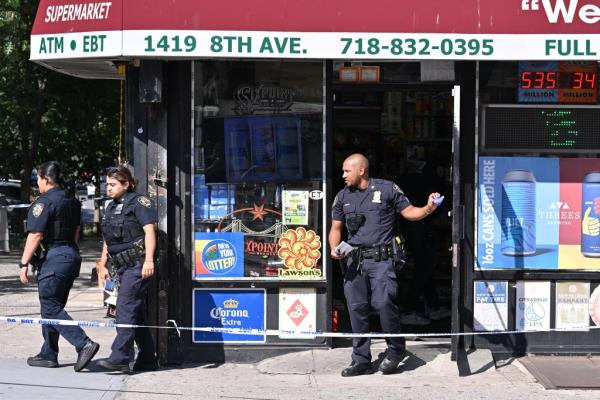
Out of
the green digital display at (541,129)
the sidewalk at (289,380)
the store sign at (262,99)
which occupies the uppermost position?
the store sign at (262,99)

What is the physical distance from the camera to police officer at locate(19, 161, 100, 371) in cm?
802

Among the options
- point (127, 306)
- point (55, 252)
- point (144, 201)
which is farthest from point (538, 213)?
point (55, 252)

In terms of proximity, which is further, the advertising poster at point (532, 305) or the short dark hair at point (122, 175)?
the advertising poster at point (532, 305)

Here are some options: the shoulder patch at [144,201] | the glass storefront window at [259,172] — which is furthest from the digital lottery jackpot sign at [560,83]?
the shoulder patch at [144,201]

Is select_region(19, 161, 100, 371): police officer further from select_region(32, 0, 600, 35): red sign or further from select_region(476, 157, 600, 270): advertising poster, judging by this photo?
select_region(476, 157, 600, 270): advertising poster

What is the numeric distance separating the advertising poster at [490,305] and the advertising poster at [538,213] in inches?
6.8

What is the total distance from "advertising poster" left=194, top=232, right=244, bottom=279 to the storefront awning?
5.67 ft

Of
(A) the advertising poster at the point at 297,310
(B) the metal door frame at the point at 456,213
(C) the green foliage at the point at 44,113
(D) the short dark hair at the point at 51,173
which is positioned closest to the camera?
(B) the metal door frame at the point at 456,213

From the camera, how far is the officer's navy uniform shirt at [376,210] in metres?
8.03

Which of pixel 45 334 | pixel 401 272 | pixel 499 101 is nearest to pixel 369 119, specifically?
pixel 401 272

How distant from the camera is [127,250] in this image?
8000 mm

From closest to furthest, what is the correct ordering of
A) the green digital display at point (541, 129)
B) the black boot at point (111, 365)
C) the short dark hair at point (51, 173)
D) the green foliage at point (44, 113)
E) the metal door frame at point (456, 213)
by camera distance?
the metal door frame at point (456, 213) → the black boot at point (111, 365) → the short dark hair at point (51, 173) → the green digital display at point (541, 129) → the green foliage at point (44, 113)

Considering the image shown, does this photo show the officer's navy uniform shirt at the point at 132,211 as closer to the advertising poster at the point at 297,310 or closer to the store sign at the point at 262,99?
the store sign at the point at 262,99

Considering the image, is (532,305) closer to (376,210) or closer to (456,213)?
(456,213)
